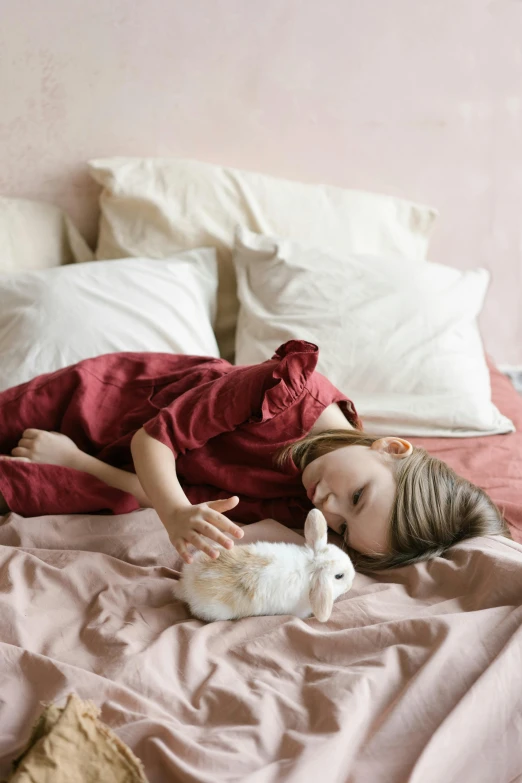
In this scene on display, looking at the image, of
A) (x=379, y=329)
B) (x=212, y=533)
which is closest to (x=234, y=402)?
(x=212, y=533)

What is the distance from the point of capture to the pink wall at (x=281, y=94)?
5.77 feet

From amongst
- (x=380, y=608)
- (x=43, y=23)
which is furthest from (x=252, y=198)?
(x=380, y=608)

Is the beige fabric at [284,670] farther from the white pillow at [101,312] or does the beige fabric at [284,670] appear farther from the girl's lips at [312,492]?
the white pillow at [101,312]

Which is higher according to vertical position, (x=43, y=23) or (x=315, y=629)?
(x=43, y=23)

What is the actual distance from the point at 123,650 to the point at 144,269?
98 cm

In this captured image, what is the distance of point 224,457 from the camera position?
132 cm

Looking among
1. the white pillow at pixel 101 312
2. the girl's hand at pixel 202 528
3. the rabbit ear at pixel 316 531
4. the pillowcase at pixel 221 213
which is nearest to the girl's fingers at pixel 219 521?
the girl's hand at pixel 202 528

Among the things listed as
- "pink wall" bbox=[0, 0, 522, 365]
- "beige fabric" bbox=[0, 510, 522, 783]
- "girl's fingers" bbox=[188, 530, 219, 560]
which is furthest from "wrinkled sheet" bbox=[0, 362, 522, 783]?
"pink wall" bbox=[0, 0, 522, 365]

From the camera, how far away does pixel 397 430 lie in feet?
5.22

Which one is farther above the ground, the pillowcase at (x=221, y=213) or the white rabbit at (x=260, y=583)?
the pillowcase at (x=221, y=213)

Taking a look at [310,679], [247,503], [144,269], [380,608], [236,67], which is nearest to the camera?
[310,679]

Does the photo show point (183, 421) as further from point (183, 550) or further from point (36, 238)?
point (36, 238)

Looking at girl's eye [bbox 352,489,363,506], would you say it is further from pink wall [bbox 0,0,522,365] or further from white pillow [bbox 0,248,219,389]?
pink wall [bbox 0,0,522,365]

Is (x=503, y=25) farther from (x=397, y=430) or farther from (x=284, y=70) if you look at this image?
(x=397, y=430)
